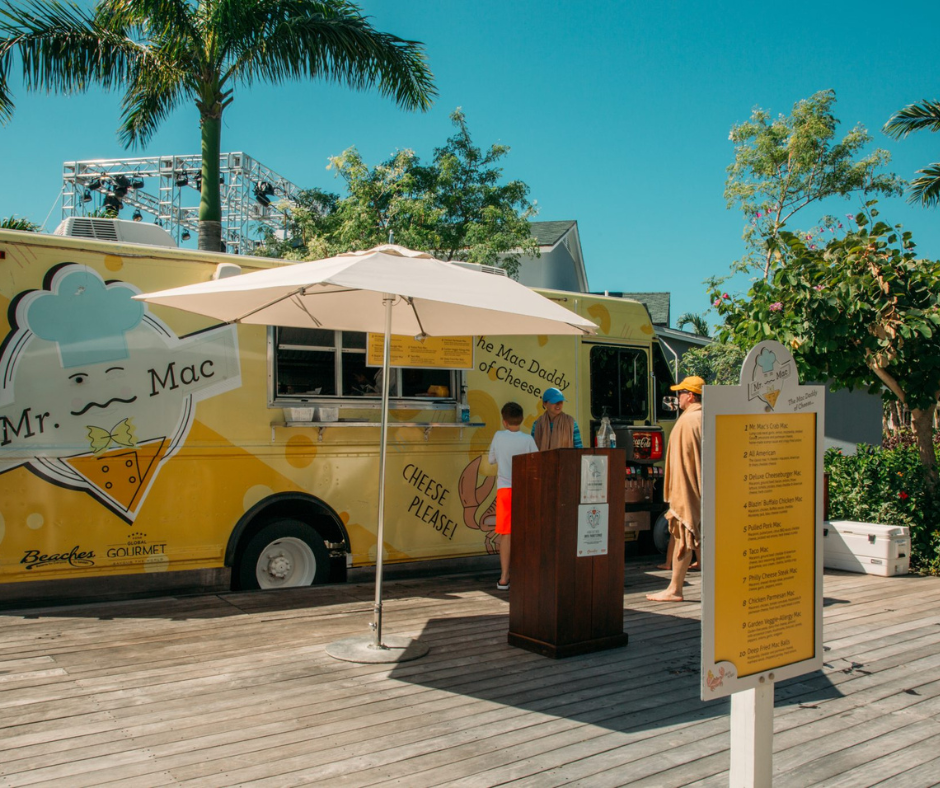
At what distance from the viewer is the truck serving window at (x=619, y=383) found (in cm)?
877

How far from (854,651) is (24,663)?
5.28 metres

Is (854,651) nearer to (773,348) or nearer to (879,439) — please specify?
(773,348)

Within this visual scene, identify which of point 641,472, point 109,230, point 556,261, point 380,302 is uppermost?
point 556,261

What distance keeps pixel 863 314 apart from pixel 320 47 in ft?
29.0

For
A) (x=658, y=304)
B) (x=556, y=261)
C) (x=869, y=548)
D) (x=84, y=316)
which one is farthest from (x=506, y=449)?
(x=658, y=304)

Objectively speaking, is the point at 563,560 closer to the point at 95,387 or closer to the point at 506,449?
the point at 506,449

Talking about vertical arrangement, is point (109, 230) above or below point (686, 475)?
above

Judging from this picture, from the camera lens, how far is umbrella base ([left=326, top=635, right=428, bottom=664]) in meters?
5.08

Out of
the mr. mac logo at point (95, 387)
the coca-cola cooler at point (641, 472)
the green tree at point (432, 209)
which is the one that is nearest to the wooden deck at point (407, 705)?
the mr. mac logo at point (95, 387)

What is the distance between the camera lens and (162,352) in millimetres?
6281

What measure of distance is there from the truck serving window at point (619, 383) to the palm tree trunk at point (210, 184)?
7043 mm

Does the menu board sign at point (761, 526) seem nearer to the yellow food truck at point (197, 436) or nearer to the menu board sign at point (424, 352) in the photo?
the menu board sign at point (424, 352)

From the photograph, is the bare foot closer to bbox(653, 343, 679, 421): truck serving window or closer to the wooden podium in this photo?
the wooden podium

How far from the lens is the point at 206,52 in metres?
12.8
